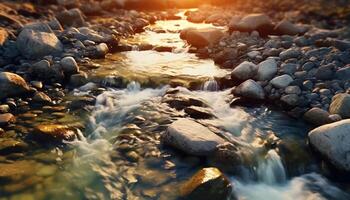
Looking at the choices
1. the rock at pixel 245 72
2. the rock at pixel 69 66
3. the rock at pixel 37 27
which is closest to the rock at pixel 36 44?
the rock at pixel 37 27

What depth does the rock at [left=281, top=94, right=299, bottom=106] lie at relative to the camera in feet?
32.4

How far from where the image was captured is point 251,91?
33.8ft

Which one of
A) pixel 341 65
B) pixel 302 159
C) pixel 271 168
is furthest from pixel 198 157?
pixel 341 65

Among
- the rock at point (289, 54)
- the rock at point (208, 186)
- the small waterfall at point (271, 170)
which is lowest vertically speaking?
the small waterfall at point (271, 170)

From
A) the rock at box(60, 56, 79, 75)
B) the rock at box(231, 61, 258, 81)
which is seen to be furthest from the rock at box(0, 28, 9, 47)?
the rock at box(231, 61, 258, 81)

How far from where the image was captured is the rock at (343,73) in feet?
34.8

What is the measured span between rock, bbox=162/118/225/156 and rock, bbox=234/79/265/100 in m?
2.88

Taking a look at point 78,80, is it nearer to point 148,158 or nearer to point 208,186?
point 148,158

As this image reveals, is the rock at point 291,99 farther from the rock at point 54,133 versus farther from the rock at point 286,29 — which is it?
the rock at point 286,29

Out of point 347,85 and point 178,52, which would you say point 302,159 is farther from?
point 178,52

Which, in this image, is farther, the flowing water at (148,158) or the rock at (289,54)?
the rock at (289,54)

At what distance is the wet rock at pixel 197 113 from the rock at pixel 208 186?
8.59 feet

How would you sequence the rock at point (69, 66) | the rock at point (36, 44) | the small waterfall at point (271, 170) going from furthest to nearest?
the rock at point (36, 44), the rock at point (69, 66), the small waterfall at point (271, 170)

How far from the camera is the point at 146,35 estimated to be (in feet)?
59.7
